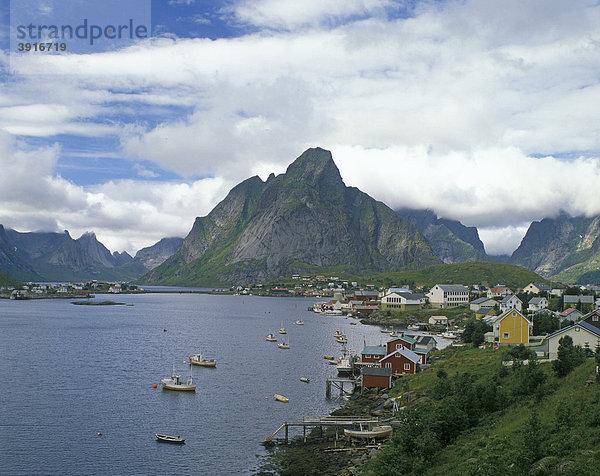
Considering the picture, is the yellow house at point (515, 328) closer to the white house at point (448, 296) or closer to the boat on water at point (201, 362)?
the boat on water at point (201, 362)

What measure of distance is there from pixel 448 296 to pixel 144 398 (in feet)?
472

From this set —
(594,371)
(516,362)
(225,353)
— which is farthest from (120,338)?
(594,371)

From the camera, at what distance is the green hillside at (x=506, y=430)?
86.3ft

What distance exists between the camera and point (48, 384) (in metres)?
74.1

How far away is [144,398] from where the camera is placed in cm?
6862

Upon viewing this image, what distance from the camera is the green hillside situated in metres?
26.3

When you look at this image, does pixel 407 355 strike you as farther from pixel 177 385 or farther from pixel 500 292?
pixel 500 292

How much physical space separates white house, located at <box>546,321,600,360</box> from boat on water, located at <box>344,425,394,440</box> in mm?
20724

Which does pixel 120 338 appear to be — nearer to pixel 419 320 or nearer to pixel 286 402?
pixel 286 402

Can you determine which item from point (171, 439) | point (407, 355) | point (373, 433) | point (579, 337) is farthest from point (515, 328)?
point (171, 439)

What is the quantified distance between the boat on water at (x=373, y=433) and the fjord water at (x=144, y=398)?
356 inches

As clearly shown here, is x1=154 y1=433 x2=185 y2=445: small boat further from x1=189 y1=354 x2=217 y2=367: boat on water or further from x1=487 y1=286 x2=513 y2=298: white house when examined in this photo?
x1=487 y1=286 x2=513 y2=298: white house

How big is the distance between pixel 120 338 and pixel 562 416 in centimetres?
11377

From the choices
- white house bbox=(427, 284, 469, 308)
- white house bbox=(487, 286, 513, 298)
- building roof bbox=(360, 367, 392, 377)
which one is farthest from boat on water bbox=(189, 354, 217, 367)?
white house bbox=(427, 284, 469, 308)
